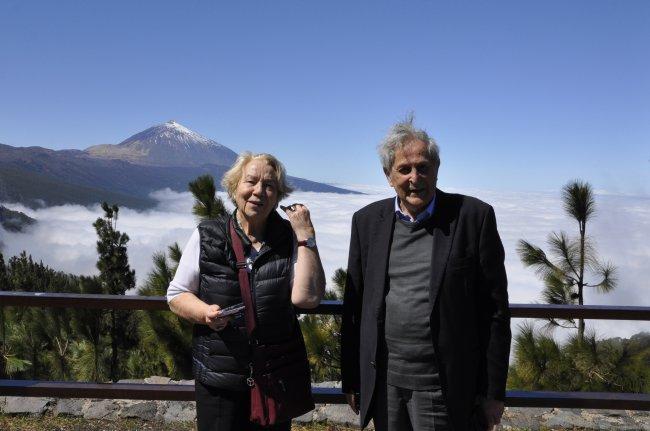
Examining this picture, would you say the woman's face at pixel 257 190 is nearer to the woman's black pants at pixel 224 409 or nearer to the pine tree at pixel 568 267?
the woman's black pants at pixel 224 409

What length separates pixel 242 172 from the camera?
2.17 metres

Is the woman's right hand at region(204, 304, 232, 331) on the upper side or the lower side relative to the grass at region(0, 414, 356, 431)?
upper

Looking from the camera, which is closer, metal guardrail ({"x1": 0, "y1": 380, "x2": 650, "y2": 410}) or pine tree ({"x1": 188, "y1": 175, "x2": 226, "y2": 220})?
metal guardrail ({"x1": 0, "y1": 380, "x2": 650, "y2": 410})

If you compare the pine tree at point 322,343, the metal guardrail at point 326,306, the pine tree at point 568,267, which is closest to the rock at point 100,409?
the metal guardrail at point 326,306

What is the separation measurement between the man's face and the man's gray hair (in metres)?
0.01

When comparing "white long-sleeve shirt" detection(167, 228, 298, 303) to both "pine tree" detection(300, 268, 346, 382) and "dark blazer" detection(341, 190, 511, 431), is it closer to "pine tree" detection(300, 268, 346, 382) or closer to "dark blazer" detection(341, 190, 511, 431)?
"dark blazer" detection(341, 190, 511, 431)

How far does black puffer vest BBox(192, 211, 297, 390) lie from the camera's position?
2.10 meters

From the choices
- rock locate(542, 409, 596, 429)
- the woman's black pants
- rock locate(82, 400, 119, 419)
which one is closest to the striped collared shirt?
the woman's black pants

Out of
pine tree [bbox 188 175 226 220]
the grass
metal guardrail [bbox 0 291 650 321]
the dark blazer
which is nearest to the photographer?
the dark blazer

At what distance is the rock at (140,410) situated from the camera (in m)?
3.60

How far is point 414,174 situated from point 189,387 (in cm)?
171

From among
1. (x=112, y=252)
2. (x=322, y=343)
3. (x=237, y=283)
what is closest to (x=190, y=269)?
(x=237, y=283)

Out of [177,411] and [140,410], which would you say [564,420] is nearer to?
[177,411]

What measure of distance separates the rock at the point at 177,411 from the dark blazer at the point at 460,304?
70.5 inches
